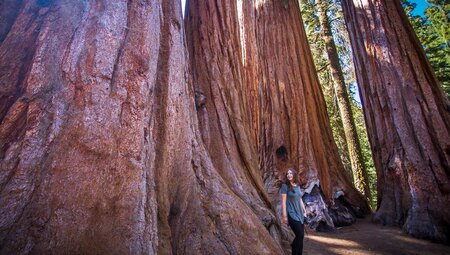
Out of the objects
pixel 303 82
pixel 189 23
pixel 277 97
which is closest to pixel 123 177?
pixel 189 23

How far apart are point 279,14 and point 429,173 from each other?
199 inches

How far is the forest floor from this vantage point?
3.36m

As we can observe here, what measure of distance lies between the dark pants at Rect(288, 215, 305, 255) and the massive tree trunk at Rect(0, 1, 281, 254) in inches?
42.7

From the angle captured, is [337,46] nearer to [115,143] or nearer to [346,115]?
[346,115]

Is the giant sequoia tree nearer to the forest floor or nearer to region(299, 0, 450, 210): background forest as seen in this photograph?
the forest floor

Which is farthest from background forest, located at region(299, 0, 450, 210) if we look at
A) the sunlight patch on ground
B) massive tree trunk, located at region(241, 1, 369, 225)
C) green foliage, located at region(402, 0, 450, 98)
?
the sunlight patch on ground

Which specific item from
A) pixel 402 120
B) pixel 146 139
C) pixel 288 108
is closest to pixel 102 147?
pixel 146 139

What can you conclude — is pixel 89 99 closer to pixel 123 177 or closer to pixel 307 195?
pixel 123 177

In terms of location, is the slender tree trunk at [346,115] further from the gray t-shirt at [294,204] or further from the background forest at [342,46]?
the gray t-shirt at [294,204]

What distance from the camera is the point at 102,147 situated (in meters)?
1.44

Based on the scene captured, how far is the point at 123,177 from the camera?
1435mm

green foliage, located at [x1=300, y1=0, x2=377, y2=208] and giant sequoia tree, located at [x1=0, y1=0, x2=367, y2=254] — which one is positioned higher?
green foliage, located at [x1=300, y1=0, x2=377, y2=208]

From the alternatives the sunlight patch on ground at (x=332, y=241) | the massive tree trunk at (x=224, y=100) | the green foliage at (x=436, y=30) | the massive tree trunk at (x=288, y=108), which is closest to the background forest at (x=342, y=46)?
the green foliage at (x=436, y=30)

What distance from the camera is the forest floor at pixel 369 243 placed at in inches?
132
